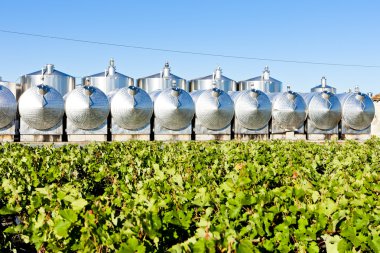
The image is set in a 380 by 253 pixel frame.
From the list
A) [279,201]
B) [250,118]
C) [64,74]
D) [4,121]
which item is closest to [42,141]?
[4,121]

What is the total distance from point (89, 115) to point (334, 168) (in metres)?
22.1

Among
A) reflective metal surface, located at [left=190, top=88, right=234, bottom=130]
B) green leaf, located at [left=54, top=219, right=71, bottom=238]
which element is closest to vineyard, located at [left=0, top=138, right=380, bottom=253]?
green leaf, located at [left=54, top=219, right=71, bottom=238]

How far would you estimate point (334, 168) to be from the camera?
8531mm

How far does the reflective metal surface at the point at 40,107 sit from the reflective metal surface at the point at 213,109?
954 centimetres

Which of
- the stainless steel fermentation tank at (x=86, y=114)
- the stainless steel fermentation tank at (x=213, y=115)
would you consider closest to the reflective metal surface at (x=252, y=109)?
the stainless steel fermentation tank at (x=213, y=115)

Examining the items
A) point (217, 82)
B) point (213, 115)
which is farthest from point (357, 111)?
point (217, 82)

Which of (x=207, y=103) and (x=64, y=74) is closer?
(x=207, y=103)

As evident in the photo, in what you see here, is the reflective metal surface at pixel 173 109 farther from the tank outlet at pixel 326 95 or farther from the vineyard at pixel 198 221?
the vineyard at pixel 198 221

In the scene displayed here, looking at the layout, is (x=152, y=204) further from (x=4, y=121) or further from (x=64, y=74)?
(x=64, y=74)

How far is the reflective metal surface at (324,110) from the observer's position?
111 ft

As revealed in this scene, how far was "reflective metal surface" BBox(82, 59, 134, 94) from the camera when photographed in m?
38.1

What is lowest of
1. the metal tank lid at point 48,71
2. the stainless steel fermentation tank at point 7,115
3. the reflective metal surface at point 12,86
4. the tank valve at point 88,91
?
the stainless steel fermentation tank at point 7,115

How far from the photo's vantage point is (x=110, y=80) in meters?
38.2

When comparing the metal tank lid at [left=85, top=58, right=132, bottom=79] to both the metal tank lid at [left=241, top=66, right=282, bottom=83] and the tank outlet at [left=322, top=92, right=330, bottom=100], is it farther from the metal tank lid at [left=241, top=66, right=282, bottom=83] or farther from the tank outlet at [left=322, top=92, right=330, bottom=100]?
the tank outlet at [left=322, top=92, right=330, bottom=100]
